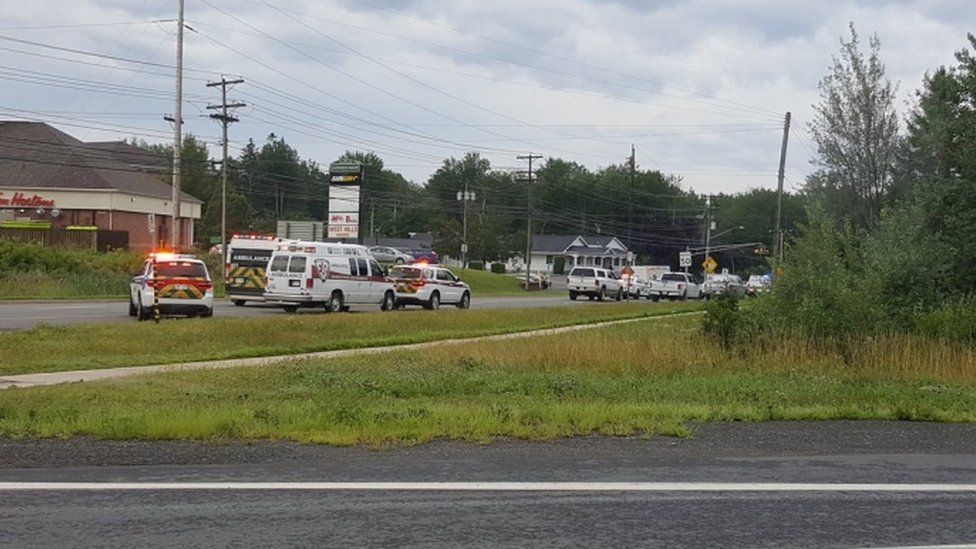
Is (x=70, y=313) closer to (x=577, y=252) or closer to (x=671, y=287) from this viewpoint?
A: (x=671, y=287)

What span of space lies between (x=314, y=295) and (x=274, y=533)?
2861 centimetres

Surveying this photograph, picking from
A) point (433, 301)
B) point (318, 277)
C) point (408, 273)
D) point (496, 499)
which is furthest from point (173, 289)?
point (496, 499)

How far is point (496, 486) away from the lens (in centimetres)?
798

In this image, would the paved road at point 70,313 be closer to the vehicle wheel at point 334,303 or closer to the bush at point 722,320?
the vehicle wheel at point 334,303

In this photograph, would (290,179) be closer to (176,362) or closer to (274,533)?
(176,362)

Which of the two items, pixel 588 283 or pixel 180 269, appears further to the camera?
pixel 588 283

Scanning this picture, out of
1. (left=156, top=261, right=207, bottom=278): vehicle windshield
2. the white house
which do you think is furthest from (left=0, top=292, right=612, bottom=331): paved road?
the white house

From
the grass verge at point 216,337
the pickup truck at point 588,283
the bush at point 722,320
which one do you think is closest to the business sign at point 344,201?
the pickup truck at point 588,283

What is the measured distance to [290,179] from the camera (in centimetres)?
13538

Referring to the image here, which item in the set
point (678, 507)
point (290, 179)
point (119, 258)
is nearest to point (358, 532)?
point (678, 507)

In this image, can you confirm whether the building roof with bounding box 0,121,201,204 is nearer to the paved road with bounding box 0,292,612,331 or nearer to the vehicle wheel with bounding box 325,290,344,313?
the paved road with bounding box 0,292,612,331

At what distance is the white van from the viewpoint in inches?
1363

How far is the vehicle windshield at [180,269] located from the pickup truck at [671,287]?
40948 mm

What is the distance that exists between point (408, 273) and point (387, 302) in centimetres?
265
